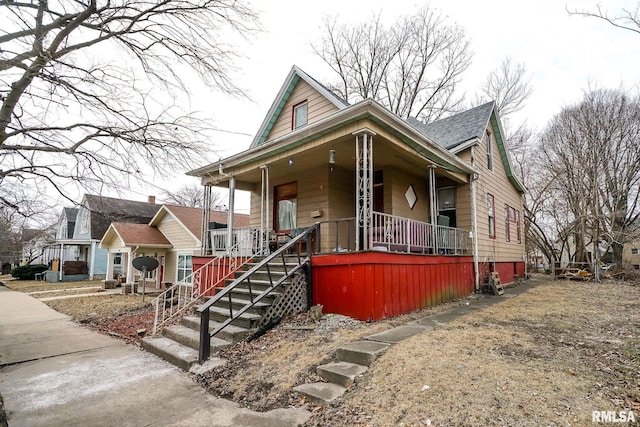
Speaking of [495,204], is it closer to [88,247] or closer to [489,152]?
[489,152]

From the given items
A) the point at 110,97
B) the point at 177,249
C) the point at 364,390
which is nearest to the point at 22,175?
the point at 110,97

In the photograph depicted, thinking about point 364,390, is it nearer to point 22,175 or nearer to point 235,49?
point 235,49

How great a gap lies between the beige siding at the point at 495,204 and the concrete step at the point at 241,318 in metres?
7.87

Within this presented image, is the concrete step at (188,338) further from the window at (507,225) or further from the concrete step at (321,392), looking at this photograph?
the window at (507,225)

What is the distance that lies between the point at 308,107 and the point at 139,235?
1284 centimetres

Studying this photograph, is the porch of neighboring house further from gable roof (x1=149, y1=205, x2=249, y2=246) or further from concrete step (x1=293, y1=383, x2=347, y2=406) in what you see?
concrete step (x1=293, y1=383, x2=347, y2=406)

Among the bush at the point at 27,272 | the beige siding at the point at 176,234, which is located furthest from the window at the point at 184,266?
the bush at the point at 27,272

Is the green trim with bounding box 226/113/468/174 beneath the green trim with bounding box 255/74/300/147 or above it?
beneath

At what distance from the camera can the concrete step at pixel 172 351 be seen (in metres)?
4.91

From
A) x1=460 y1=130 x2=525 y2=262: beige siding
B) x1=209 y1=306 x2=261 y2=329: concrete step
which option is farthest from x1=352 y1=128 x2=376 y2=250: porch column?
x1=460 y1=130 x2=525 y2=262: beige siding

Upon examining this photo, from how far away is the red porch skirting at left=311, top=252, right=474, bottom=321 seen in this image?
6.01 meters

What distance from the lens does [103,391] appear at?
4148mm

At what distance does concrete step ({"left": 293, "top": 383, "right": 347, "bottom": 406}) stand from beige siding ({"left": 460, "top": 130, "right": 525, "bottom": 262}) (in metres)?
8.45

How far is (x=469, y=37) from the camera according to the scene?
21.6 m
